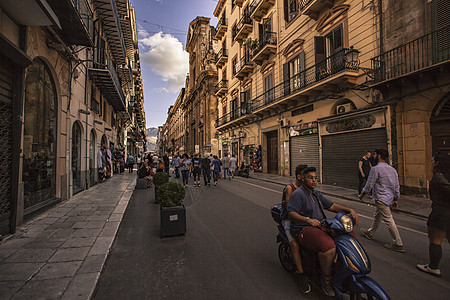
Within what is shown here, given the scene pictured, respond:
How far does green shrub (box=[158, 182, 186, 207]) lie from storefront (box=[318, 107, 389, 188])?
9127 millimetres

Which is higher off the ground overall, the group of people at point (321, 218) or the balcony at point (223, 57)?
the balcony at point (223, 57)

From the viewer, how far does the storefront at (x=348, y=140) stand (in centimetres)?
1048

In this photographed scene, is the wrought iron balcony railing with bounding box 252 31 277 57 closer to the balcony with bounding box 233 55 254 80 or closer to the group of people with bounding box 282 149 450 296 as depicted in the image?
the balcony with bounding box 233 55 254 80

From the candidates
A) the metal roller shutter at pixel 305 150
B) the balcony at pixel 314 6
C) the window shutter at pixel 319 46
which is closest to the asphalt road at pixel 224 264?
the metal roller shutter at pixel 305 150

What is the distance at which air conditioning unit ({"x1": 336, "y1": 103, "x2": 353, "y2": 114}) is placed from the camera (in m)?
12.4

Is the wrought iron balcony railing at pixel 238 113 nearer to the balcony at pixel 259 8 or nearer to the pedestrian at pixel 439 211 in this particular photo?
the balcony at pixel 259 8

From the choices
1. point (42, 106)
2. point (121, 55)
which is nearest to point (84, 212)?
point (42, 106)

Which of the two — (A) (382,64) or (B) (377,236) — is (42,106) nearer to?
(B) (377,236)

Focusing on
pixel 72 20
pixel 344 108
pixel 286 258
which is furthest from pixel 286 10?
pixel 286 258

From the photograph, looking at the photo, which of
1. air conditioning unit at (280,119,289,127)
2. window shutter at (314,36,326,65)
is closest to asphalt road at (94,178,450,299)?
window shutter at (314,36,326,65)

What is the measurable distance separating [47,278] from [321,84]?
13.0m

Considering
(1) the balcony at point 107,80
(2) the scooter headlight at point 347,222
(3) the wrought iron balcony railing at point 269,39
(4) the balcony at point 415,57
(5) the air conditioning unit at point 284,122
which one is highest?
(3) the wrought iron balcony railing at point 269,39

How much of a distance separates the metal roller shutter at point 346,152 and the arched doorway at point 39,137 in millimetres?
12074

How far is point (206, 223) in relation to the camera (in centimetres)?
555
